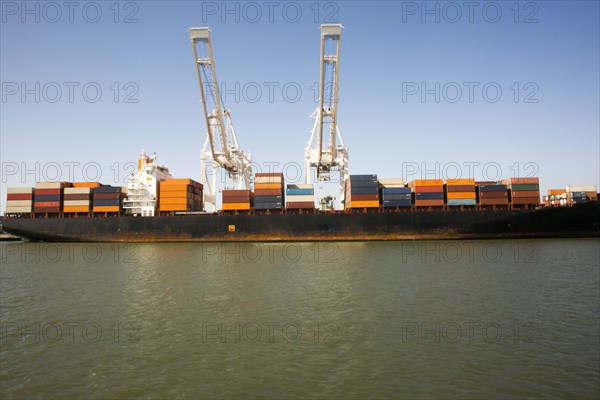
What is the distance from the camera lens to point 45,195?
48375 mm

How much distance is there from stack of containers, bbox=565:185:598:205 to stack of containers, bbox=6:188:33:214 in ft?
236

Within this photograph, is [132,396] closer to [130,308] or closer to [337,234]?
Result: [130,308]

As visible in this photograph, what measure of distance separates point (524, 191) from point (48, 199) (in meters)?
60.5

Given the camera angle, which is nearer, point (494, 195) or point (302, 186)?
point (494, 195)

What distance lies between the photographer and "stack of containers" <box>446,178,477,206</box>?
4453cm

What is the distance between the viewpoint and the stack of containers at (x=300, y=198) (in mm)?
46906

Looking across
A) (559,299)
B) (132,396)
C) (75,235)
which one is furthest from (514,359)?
(75,235)

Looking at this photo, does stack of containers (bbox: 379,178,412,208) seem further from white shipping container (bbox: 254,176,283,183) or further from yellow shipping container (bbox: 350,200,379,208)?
white shipping container (bbox: 254,176,283,183)

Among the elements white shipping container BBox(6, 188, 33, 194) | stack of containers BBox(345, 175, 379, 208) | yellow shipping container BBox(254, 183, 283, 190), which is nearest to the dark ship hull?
stack of containers BBox(345, 175, 379, 208)

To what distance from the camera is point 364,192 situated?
45.6m

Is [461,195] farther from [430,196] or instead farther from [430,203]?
[430,203]

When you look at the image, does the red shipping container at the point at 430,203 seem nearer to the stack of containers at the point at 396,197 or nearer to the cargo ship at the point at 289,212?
the cargo ship at the point at 289,212

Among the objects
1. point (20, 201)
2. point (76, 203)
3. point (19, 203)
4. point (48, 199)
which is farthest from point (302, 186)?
point (19, 203)

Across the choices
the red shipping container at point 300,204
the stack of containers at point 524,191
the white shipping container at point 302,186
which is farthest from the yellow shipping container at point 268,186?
the stack of containers at point 524,191
